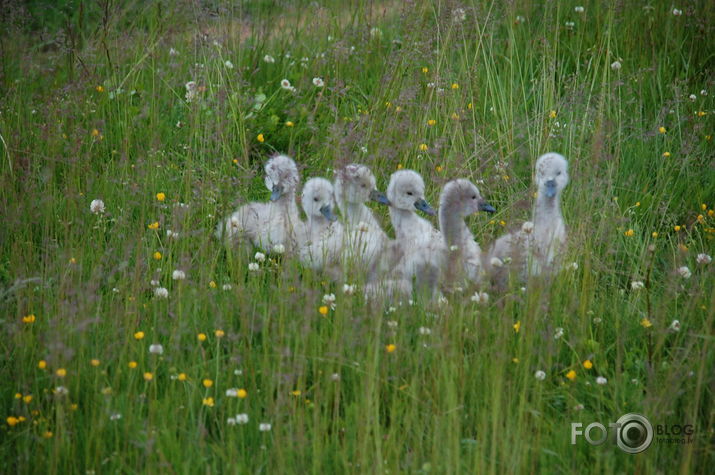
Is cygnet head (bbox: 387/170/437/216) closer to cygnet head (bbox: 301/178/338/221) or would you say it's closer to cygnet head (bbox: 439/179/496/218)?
cygnet head (bbox: 439/179/496/218)

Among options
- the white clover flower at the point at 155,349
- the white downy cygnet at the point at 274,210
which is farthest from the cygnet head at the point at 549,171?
the white clover flower at the point at 155,349

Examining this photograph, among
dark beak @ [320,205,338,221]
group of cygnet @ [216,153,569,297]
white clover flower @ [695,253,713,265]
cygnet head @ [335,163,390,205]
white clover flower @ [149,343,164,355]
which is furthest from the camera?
dark beak @ [320,205,338,221]

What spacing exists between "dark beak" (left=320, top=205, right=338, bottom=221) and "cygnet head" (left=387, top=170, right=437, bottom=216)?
32cm

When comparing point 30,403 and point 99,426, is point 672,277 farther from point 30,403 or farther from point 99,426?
point 30,403

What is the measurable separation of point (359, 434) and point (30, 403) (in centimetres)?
124

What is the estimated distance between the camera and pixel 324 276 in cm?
408

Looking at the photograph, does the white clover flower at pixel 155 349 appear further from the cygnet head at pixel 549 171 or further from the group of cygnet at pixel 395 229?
the cygnet head at pixel 549 171

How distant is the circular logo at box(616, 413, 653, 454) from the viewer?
308 centimetres

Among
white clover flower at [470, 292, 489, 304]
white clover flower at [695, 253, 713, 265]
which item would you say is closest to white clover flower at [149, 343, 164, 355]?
white clover flower at [470, 292, 489, 304]

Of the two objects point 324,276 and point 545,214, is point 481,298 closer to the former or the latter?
point 324,276

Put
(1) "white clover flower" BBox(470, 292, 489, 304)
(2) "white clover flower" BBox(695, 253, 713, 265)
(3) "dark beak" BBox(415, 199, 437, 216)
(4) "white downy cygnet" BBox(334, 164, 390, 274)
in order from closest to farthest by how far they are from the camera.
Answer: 1. (1) "white clover flower" BBox(470, 292, 489, 304)
2. (4) "white downy cygnet" BBox(334, 164, 390, 274)
3. (2) "white clover flower" BBox(695, 253, 713, 265)
4. (3) "dark beak" BBox(415, 199, 437, 216)

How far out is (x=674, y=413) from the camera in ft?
10.5

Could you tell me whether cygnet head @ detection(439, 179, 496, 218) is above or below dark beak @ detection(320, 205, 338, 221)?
above

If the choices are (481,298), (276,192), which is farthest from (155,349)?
(276,192)
